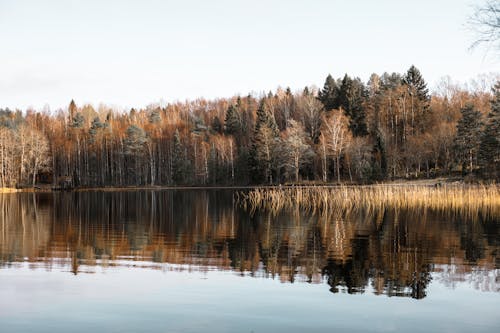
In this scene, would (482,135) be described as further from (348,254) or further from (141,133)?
(141,133)

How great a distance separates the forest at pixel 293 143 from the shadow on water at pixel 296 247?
36.7 metres

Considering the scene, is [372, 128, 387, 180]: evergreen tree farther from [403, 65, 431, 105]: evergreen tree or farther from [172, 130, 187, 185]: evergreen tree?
[172, 130, 187, 185]: evergreen tree

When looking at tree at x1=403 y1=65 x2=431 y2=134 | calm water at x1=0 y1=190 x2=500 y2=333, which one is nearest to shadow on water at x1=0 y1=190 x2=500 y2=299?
calm water at x1=0 y1=190 x2=500 y2=333

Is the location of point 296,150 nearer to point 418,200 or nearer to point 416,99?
point 416,99

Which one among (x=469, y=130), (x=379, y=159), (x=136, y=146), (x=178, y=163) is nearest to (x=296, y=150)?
(x=379, y=159)

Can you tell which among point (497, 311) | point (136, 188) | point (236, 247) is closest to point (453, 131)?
point (136, 188)

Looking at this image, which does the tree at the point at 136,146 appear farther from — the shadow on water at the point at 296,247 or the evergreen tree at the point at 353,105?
the shadow on water at the point at 296,247

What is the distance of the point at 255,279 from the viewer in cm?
1325

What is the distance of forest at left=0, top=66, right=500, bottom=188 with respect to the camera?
72125 millimetres

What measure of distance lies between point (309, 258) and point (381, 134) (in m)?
64.2

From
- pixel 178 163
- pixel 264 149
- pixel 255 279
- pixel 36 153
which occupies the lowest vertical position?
pixel 255 279

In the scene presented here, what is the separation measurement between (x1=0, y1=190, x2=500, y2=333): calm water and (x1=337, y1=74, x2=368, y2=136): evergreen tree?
6461cm

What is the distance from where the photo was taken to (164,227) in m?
26.5

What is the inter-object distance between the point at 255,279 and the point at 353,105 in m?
79.9
